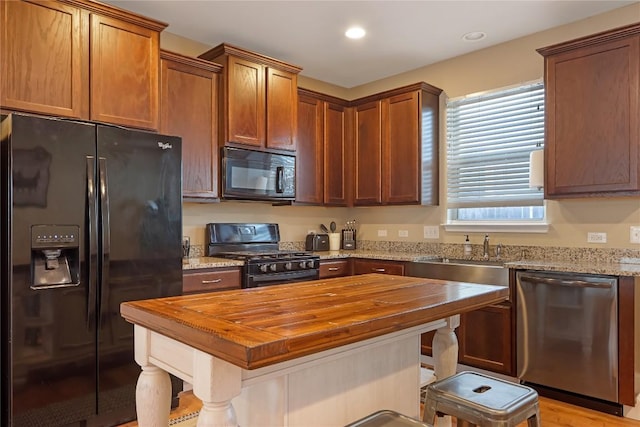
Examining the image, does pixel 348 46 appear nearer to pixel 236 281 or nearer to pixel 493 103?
pixel 493 103

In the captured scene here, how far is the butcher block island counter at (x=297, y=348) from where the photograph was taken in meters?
1.16

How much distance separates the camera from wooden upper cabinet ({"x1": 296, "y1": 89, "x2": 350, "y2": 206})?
14.1ft

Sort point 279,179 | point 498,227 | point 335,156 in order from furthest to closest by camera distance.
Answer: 1. point 335,156
2. point 279,179
3. point 498,227

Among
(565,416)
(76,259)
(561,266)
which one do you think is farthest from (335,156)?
(565,416)

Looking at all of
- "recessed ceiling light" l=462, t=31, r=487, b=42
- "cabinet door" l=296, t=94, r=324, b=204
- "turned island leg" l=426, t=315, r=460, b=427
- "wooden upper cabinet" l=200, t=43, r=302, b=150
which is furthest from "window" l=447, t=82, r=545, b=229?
"turned island leg" l=426, t=315, r=460, b=427

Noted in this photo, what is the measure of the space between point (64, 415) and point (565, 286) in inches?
119

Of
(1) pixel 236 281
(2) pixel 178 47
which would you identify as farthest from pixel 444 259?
(2) pixel 178 47

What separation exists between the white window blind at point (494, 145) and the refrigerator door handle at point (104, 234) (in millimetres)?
2970

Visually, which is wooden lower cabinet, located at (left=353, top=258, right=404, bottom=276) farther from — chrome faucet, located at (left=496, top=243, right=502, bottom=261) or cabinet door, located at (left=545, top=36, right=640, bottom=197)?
cabinet door, located at (left=545, top=36, right=640, bottom=197)

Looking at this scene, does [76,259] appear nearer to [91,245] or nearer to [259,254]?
[91,245]

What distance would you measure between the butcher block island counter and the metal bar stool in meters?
0.26

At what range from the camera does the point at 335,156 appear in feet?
15.0

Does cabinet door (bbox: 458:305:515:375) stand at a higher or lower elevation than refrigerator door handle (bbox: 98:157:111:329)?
lower

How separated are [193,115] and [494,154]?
257 cm
